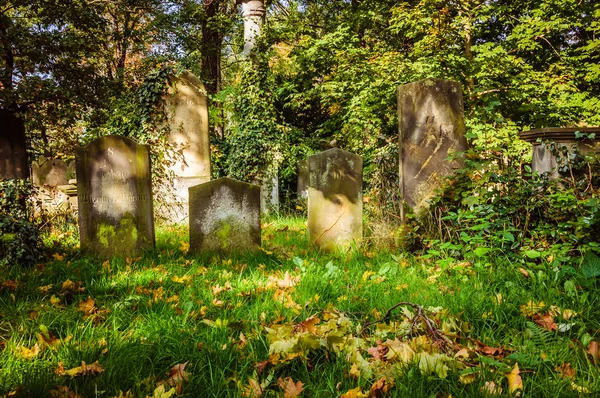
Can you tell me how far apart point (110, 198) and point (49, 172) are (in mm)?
8055

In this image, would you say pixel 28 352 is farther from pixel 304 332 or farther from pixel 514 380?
pixel 514 380

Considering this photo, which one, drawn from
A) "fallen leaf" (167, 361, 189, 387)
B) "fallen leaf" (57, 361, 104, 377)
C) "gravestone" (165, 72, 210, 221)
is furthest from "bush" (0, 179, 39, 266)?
"gravestone" (165, 72, 210, 221)

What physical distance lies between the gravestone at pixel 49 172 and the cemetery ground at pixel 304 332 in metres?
8.56

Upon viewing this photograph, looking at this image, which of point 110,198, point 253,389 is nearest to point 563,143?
point 253,389

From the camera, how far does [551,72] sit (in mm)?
11586

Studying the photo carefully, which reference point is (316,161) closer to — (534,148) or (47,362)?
(534,148)

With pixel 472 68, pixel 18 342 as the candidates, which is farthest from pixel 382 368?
pixel 472 68

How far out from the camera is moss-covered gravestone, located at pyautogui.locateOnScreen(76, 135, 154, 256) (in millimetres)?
4820

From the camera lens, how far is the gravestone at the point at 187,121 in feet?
30.8

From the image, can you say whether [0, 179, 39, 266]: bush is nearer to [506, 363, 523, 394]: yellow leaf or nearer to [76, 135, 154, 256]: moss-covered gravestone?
[76, 135, 154, 256]: moss-covered gravestone

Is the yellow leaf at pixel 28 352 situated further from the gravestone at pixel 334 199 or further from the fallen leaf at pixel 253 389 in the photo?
the gravestone at pixel 334 199

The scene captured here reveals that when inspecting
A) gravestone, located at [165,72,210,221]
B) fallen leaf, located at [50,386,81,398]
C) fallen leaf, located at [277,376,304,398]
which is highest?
gravestone, located at [165,72,210,221]

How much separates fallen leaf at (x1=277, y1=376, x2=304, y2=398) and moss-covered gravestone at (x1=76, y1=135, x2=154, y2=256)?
355cm

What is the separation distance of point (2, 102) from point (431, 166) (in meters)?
7.09
